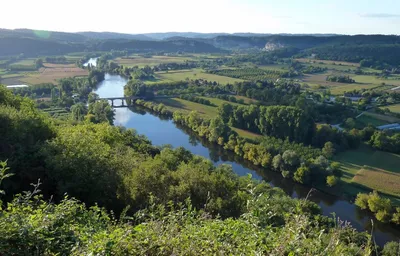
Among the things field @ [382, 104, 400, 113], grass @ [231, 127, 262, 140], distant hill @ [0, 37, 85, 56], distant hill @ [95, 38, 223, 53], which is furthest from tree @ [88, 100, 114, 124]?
distant hill @ [95, 38, 223, 53]

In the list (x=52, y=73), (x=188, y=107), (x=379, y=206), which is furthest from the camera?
(x=52, y=73)

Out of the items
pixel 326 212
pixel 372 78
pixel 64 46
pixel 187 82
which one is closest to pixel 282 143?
pixel 326 212

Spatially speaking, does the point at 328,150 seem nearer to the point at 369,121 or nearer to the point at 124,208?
the point at 369,121

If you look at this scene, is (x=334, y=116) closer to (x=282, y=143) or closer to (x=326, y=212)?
(x=282, y=143)

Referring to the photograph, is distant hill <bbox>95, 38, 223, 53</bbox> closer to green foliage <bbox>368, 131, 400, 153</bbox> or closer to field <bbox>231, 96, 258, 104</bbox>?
field <bbox>231, 96, 258, 104</bbox>

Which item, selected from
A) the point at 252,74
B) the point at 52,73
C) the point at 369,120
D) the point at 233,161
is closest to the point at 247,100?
the point at 369,120

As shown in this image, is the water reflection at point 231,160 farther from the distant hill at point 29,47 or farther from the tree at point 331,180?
the distant hill at point 29,47

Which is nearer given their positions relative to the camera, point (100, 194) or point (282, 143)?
point (100, 194)
